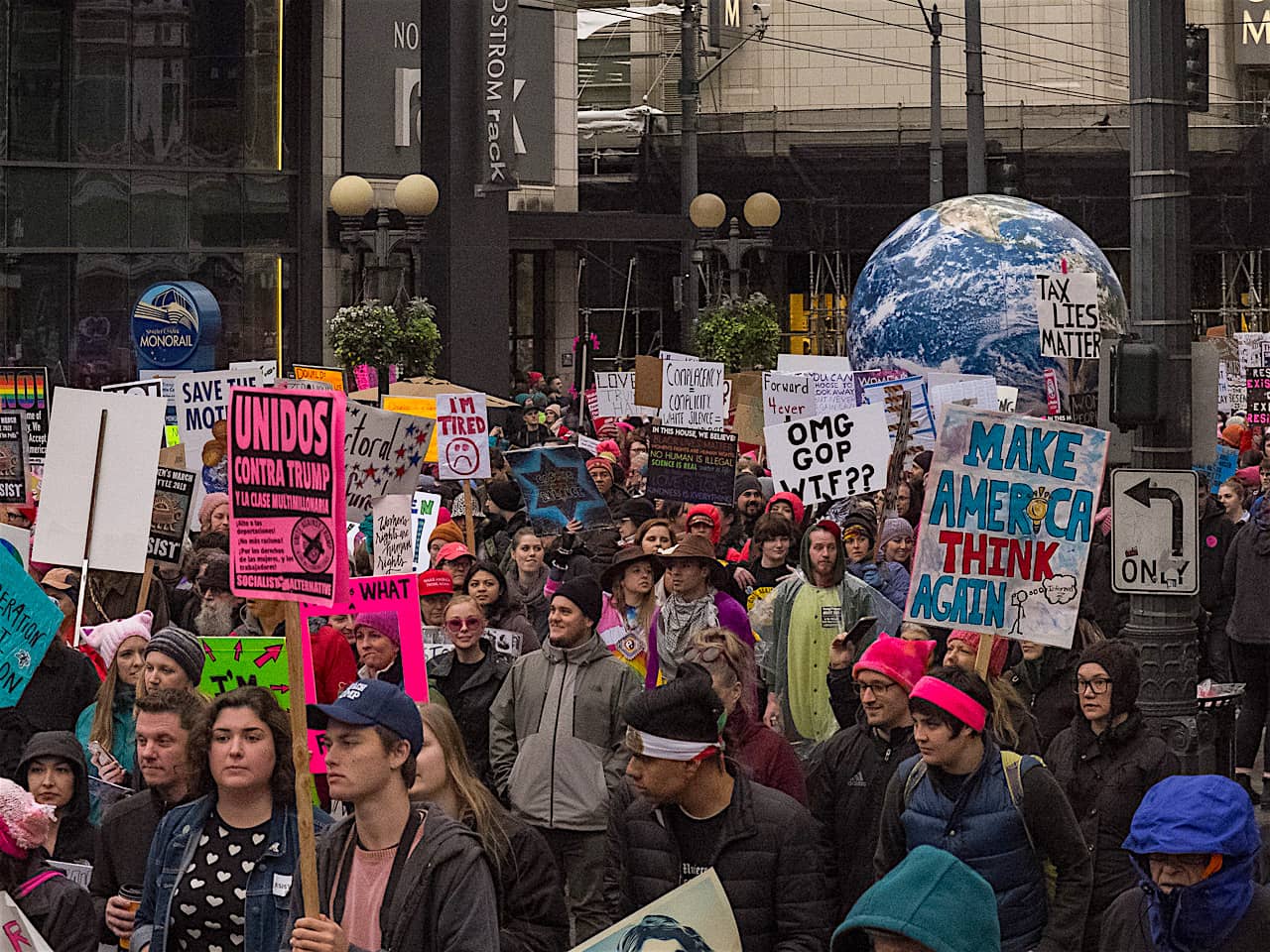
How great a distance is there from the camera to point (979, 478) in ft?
26.5

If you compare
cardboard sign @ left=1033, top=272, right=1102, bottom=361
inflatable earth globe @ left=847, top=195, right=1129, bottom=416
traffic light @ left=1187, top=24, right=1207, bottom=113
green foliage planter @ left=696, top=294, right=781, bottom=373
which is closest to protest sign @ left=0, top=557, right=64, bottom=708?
cardboard sign @ left=1033, top=272, right=1102, bottom=361

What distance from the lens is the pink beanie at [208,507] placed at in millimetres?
13016

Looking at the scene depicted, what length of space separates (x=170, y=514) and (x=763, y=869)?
21.4ft

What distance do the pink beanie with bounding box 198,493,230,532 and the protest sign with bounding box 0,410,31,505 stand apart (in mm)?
1204

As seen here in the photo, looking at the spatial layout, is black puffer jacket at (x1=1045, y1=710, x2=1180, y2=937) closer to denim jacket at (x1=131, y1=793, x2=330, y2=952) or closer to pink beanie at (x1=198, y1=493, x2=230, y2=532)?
denim jacket at (x1=131, y1=793, x2=330, y2=952)

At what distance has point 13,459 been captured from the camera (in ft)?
46.5

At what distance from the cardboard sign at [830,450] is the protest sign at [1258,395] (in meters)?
9.07

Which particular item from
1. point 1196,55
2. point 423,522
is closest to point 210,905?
point 423,522

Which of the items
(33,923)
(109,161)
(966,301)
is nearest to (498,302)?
(109,161)

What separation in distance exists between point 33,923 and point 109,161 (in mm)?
29098

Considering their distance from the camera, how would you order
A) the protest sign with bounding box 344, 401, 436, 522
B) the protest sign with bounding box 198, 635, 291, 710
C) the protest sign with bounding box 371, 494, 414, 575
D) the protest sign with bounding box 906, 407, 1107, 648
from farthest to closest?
1. the protest sign with bounding box 344, 401, 436, 522
2. the protest sign with bounding box 371, 494, 414, 575
3. the protest sign with bounding box 906, 407, 1107, 648
4. the protest sign with bounding box 198, 635, 291, 710

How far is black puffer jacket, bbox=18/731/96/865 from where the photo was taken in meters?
6.85

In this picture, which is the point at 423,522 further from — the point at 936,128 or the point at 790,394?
the point at 936,128

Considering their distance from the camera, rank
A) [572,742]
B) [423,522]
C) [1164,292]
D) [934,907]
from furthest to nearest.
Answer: [423,522] → [1164,292] → [572,742] → [934,907]
